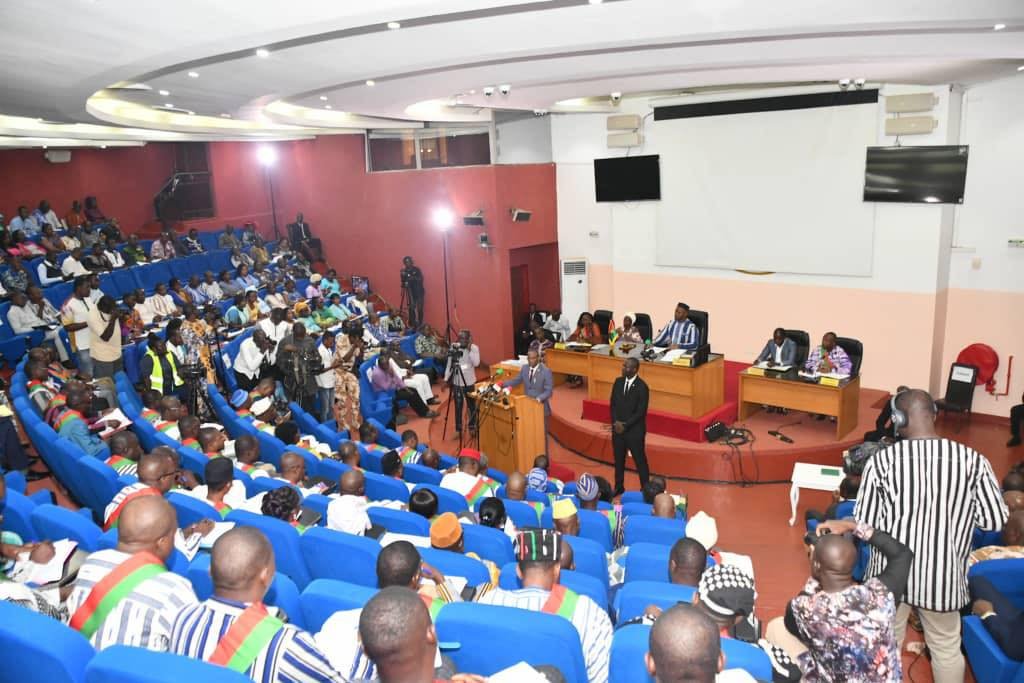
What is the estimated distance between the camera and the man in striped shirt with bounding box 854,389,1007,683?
3373mm

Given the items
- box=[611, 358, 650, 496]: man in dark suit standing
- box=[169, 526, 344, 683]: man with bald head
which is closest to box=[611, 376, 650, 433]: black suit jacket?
box=[611, 358, 650, 496]: man in dark suit standing

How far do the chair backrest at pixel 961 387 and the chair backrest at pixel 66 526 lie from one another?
31.4 ft

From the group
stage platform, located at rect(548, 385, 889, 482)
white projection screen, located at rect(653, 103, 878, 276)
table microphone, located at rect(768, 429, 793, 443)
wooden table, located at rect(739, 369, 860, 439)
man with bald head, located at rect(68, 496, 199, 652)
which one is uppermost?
white projection screen, located at rect(653, 103, 878, 276)

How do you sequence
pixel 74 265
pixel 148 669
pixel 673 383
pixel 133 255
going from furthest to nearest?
pixel 133 255, pixel 74 265, pixel 673 383, pixel 148 669

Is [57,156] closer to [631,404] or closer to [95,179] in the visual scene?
[95,179]

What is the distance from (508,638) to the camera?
8.52 ft

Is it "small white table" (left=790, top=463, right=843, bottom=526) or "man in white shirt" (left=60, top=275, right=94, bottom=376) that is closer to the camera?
"small white table" (left=790, top=463, right=843, bottom=526)

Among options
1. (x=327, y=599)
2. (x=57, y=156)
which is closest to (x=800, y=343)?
(x=327, y=599)

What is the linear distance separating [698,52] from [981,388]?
6336 millimetres

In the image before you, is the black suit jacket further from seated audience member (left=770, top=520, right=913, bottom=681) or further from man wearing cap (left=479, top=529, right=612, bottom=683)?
seated audience member (left=770, top=520, right=913, bottom=681)

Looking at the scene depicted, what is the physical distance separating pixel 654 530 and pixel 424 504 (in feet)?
5.02

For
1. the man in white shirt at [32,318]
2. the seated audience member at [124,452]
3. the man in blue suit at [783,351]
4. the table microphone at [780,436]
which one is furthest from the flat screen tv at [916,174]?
the man in white shirt at [32,318]

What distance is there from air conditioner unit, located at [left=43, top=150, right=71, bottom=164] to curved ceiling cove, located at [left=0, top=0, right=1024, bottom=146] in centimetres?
561

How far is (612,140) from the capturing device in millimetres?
12195
